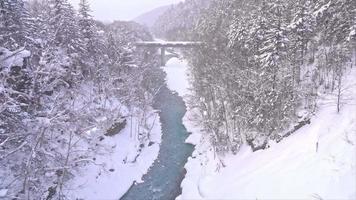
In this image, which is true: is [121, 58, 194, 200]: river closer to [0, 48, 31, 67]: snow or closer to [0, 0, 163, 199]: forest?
[0, 0, 163, 199]: forest

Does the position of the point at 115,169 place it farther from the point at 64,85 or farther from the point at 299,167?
the point at 299,167

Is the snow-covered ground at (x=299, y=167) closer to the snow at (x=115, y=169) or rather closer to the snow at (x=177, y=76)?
the snow at (x=115, y=169)

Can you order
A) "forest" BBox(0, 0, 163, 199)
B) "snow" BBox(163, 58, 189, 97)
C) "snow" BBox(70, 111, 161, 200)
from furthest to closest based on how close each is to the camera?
"snow" BBox(163, 58, 189, 97) → "snow" BBox(70, 111, 161, 200) → "forest" BBox(0, 0, 163, 199)

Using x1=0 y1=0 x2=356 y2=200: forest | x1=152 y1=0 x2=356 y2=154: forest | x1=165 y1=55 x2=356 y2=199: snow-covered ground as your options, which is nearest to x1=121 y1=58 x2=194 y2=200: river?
x1=0 y1=0 x2=356 y2=200: forest

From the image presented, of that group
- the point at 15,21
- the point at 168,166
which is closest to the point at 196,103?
the point at 168,166

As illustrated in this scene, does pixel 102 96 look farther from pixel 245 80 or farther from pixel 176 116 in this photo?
pixel 245 80

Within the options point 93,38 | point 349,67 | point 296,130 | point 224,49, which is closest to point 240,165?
point 296,130
